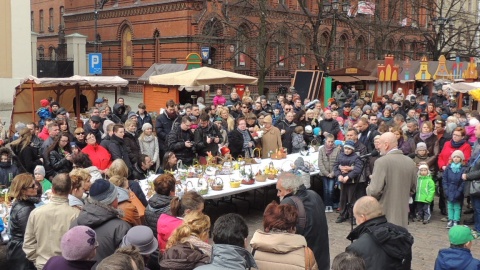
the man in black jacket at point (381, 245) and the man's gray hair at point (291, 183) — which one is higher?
the man's gray hair at point (291, 183)

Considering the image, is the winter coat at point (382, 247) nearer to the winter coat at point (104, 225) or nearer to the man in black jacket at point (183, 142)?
the winter coat at point (104, 225)

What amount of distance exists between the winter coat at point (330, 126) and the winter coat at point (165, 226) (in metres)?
7.83

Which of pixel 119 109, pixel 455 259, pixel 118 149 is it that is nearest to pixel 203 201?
pixel 455 259

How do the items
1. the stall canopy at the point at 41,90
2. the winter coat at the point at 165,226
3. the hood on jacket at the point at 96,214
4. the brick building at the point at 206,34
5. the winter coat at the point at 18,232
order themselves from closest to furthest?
the hood on jacket at the point at 96,214
the winter coat at the point at 165,226
the winter coat at the point at 18,232
the stall canopy at the point at 41,90
the brick building at the point at 206,34

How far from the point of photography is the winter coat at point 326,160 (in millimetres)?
9945

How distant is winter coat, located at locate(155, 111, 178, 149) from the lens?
11.4 metres

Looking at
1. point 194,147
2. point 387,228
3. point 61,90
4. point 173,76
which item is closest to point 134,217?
point 387,228

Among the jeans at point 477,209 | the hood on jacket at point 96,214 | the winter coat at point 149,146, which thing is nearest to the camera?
the hood on jacket at point 96,214

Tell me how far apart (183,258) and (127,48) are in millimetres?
32709

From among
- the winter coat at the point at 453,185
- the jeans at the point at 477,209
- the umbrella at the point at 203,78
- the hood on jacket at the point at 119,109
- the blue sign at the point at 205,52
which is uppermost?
the blue sign at the point at 205,52

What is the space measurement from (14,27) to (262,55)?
1140 centimetres

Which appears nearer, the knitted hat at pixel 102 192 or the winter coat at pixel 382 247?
the winter coat at pixel 382 247

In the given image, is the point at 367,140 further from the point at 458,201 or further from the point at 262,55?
the point at 262,55

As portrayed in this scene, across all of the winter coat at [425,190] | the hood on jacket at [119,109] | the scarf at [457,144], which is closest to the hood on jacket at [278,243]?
the winter coat at [425,190]
